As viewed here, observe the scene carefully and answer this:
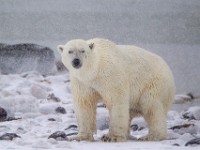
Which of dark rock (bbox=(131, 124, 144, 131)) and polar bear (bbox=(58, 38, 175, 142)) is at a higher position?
polar bear (bbox=(58, 38, 175, 142))

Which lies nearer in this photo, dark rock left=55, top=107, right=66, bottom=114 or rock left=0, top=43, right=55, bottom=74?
dark rock left=55, top=107, right=66, bottom=114

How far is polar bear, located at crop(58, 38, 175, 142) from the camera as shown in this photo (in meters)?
3.13

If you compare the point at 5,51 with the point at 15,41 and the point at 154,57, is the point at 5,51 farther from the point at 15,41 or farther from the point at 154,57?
the point at 154,57

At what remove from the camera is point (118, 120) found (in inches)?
124

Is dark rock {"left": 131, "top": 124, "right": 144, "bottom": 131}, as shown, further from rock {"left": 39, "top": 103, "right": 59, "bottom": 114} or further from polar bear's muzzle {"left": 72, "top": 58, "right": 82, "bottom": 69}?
polar bear's muzzle {"left": 72, "top": 58, "right": 82, "bottom": 69}

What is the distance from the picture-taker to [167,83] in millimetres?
3434

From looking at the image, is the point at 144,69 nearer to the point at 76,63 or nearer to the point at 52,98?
→ the point at 76,63

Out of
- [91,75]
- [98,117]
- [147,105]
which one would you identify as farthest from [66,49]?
[98,117]

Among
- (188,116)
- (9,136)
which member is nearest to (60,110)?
(188,116)

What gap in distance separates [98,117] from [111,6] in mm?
1055

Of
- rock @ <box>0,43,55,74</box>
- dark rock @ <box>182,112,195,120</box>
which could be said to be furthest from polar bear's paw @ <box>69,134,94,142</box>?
rock @ <box>0,43,55,74</box>

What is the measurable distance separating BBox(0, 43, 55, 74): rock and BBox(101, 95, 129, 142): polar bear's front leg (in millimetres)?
1397

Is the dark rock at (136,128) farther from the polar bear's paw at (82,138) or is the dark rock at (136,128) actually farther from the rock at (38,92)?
the rock at (38,92)

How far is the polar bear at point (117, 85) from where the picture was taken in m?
3.13
